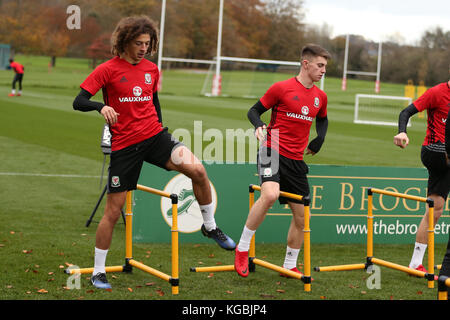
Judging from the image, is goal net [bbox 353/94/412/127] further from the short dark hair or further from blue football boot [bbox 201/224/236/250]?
blue football boot [bbox 201/224/236/250]

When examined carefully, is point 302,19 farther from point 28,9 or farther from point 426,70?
point 28,9

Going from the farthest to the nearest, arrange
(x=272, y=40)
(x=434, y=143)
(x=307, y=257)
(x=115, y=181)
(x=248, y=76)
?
(x=272, y=40) < (x=248, y=76) < (x=434, y=143) < (x=307, y=257) < (x=115, y=181)

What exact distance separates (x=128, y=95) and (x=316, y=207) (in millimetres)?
3646

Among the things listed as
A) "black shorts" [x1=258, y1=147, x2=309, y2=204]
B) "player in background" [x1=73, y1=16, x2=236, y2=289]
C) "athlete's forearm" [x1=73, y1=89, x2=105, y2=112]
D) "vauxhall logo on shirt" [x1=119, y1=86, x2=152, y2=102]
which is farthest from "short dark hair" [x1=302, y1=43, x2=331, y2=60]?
"athlete's forearm" [x1=73, y1=89, x2=105, y2=112]

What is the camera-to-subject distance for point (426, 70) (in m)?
63.8

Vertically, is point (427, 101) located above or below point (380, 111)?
above

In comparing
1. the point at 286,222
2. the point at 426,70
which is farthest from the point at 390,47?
the point at 286,222

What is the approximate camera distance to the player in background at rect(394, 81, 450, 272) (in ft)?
23.1

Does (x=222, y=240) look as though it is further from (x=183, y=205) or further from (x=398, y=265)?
(x=398, y=265)

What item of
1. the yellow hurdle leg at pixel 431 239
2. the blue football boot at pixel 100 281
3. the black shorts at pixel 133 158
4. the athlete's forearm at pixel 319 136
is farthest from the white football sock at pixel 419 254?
the blue football boot at pixel 100 281

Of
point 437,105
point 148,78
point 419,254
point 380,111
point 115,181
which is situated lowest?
point 419,254

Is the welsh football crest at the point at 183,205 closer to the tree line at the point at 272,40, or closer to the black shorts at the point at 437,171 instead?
the black shorts at the point at 437,171

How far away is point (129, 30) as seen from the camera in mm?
5969

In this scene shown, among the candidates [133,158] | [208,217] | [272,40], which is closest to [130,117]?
[133,158]
